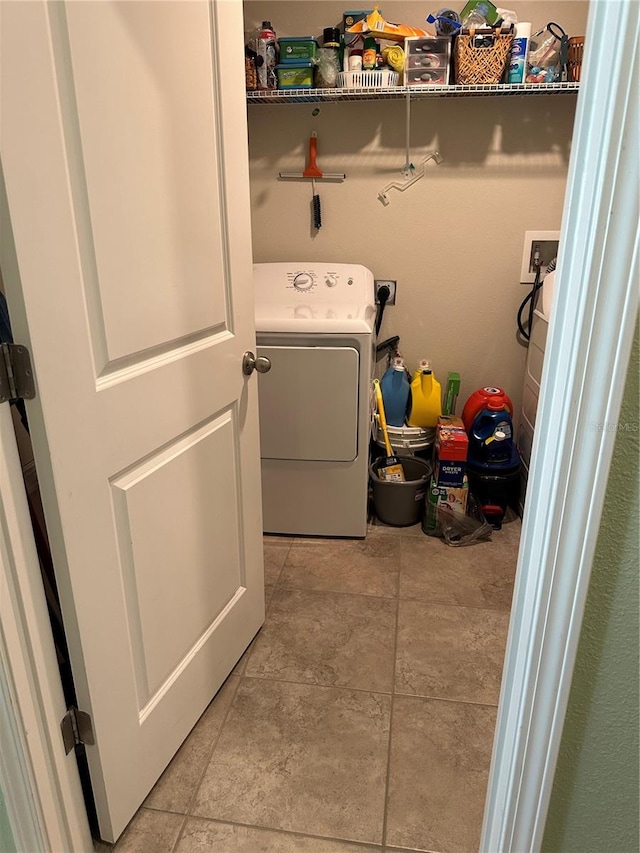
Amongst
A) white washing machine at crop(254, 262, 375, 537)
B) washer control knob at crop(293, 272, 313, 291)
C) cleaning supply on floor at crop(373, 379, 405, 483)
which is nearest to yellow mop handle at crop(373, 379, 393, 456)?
cleaning supply on floor at crop(373, 379, 405, 483)

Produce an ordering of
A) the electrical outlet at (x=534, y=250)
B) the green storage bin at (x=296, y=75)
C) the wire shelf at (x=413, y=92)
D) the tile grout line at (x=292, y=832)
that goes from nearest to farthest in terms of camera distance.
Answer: the tile grout line at (x=292, y=832) → the wire shelf at (x=413, y=92) → the green storage bin at (x=296, y=75) → the electrical outlet at (x=534, y=250)

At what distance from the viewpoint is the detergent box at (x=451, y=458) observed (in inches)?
94.0

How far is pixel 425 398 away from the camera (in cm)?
264

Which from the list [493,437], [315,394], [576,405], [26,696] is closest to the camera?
[576,405]

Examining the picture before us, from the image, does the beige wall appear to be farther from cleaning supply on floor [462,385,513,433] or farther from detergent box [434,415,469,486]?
detergent box [434,415,469,486]

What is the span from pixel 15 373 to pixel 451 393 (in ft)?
6.97

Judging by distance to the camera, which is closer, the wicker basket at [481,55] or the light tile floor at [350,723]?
the light tile floor at [350,723]

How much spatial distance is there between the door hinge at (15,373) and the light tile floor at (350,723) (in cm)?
101

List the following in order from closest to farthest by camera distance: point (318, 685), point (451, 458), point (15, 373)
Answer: point (15, 373), point (318, 685), point (451, 458)

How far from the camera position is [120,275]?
42.0 inches

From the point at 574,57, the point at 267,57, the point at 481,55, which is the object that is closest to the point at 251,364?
the point at 267,57

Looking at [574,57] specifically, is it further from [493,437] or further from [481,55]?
[493,437]

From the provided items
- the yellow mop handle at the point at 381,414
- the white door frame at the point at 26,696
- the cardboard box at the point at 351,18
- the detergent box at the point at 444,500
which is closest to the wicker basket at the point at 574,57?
the cardboard box at the point at 351,18

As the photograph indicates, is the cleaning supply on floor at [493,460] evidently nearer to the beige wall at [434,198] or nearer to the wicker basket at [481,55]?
the beige wall at [434,198]
